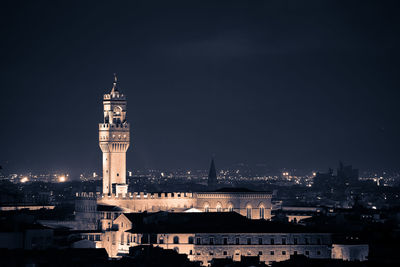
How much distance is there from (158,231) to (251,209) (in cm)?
2567

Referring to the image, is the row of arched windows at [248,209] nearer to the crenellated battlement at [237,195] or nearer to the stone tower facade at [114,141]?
the crenellated battlement at [237,195]

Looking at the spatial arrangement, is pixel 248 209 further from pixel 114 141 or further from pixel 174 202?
pixel 114 141

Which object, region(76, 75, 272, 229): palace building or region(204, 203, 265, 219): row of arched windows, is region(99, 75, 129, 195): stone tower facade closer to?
region(76, 75, 272, 229): palace building

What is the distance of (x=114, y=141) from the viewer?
136 m

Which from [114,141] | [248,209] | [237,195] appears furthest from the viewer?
[114,141]

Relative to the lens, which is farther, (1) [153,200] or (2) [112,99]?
(2) [112,99]

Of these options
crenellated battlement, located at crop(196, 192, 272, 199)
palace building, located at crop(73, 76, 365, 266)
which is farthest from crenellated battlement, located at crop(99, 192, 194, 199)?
crenellated battlement, located at crop(196, 192, 272, 199)

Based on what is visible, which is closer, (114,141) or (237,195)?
(237,195)

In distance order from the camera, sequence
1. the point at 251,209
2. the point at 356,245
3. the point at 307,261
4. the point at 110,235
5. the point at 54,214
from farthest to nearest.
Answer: the point at 54,214 < the point at 251,209 < the point at 110,235 < the point at 356,245 < the point at 307,261

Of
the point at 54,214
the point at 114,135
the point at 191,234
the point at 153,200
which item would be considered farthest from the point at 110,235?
the point at 54,214

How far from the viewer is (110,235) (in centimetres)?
11000

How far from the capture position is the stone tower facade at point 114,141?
5325 inches

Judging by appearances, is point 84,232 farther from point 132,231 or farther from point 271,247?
point 271,247

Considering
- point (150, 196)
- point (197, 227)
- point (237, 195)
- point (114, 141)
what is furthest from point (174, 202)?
point (197, 227)
